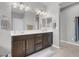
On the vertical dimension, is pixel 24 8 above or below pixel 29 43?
above

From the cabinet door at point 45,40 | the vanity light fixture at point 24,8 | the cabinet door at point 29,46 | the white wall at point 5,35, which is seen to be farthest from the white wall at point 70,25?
the white wall at point 5,35

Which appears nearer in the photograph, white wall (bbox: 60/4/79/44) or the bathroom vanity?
the bathroom vanity

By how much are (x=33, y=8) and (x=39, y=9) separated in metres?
0.21

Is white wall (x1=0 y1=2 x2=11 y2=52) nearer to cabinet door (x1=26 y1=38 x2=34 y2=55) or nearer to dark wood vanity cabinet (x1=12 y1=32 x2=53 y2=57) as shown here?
dark wood vanity cabinet (x1=12 y1=32 x2=53 y2=57)

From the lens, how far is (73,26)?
4551 mm

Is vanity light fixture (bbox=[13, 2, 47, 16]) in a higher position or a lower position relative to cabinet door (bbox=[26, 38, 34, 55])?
higher

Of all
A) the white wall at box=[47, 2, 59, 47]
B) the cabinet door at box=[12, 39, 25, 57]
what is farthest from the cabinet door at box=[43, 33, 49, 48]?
the cabinet door at box=[12, 39, 25, 57]

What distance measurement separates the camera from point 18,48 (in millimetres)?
2590

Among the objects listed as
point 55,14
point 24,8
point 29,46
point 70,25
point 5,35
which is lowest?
point 29,46

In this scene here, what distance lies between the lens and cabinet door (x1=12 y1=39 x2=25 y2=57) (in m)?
2.50

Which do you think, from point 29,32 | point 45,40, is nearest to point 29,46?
point 29,32

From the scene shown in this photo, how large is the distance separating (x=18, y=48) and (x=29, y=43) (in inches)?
17.8

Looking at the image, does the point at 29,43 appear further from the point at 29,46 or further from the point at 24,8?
the point at 24,8

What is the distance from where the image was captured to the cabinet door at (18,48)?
250 centimetres
